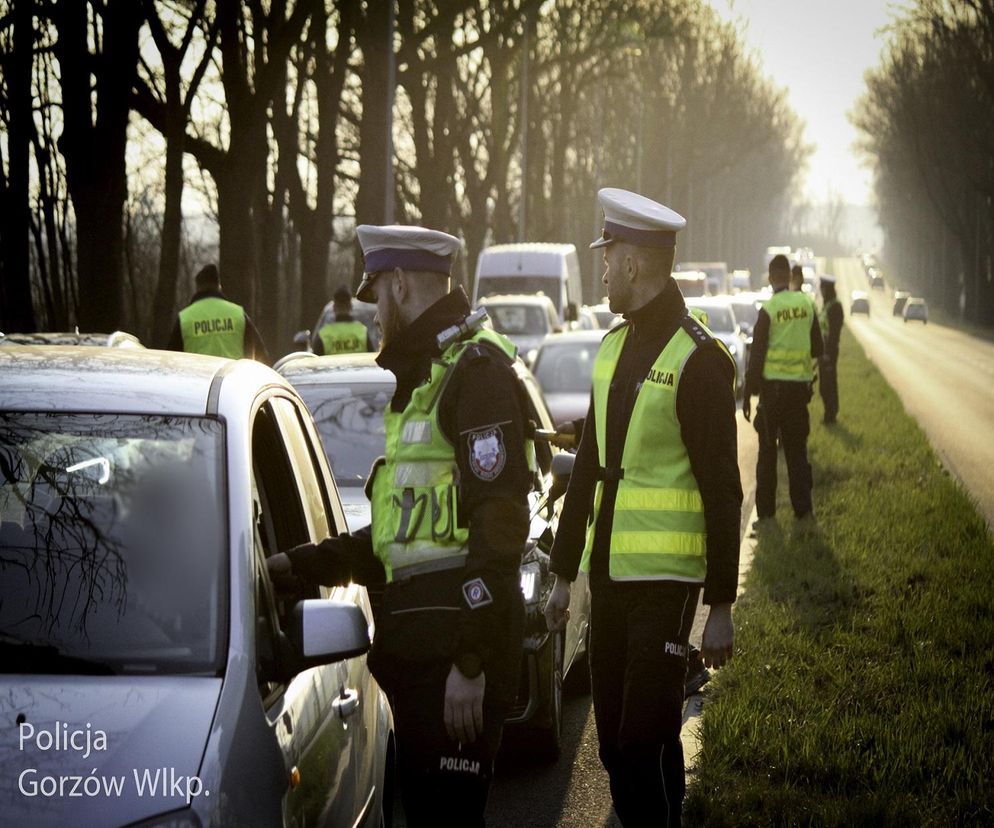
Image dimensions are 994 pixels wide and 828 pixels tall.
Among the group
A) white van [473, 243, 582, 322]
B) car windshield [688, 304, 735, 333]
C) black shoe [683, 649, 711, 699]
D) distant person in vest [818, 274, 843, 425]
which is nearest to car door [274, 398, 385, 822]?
black shoe [683, 649, 711, 699]

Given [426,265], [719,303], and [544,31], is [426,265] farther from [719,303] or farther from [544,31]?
[544,31]

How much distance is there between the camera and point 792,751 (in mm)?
6164

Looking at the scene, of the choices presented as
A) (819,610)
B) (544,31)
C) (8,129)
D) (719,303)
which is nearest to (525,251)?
(719,303)

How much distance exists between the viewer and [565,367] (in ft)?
59.2

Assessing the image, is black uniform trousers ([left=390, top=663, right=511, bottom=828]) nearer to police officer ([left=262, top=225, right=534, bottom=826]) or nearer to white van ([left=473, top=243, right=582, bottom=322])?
police officer ([left=262, top=225, right=534, bottom=826])

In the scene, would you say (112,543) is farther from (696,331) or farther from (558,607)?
(696,331)

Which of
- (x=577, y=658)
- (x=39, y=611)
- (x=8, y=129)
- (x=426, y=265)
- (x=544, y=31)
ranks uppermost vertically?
(x=544, y=31)

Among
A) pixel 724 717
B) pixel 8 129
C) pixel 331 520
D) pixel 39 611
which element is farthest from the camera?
pixel 8 129

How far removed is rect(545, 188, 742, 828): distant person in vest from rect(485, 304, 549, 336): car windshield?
22.6 meters

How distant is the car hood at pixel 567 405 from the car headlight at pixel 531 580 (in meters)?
9.78

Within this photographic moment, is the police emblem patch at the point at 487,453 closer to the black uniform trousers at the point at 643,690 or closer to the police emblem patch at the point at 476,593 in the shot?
the police emblem patch at the point at 476,593

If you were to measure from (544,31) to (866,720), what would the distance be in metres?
35.9

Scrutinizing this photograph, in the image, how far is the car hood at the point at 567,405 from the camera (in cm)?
1677

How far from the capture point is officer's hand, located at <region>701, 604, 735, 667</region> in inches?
173
